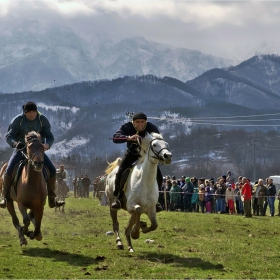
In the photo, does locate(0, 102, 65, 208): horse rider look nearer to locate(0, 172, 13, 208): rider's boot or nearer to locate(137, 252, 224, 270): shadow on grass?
locate(0, 172, 13, 208): rider's boot

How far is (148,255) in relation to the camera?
45.3ft

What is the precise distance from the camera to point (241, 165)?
519ft

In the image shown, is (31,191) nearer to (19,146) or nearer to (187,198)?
(19,146)

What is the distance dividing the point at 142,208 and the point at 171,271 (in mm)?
→ 2663

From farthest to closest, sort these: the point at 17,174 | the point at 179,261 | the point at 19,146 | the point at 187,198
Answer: the point at 187,198 < the point at 17,174 < the point at 19,146 < the point at 179,261

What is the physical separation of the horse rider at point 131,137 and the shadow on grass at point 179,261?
159 centimetres

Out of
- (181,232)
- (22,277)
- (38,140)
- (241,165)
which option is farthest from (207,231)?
(241,165)

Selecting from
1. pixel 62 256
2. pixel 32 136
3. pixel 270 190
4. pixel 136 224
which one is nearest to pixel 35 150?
pixel 32 136

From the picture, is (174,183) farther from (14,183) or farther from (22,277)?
(22,277)

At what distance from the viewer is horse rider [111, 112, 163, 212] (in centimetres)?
1424

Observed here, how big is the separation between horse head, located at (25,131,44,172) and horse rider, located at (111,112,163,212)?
172 centimetres

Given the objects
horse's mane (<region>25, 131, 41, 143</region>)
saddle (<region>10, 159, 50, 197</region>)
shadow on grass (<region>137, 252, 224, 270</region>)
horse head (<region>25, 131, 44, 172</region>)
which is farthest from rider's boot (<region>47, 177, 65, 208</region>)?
shadow on grass (<region>137, 252, 224, 270</region>)

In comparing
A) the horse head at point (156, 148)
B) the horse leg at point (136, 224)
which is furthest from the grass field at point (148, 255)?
the horse head at point (156, 148)

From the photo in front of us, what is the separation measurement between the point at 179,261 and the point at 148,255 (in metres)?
1.13
